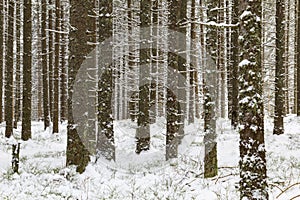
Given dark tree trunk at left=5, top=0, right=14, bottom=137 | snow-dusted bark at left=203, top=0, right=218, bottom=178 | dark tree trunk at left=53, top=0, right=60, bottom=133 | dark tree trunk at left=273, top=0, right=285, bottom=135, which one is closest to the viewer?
snow-dusted bark at left=203, top=0, right=218, bottom=178

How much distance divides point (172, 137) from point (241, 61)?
19.1 ft

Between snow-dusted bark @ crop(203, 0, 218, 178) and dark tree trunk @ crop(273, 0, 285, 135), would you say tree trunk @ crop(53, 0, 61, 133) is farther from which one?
snow-dusted bark @ crop(203, 0, 218, 178)

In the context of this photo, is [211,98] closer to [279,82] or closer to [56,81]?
[279,82]

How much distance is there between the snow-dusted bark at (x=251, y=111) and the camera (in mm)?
5852

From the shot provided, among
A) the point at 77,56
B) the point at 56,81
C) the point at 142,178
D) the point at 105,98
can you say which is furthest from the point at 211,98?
the point at 56,81

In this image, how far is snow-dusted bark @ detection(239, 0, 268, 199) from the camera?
5852mm

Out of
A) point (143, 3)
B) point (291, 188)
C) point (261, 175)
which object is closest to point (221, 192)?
point (291, 188)

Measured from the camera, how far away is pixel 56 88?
21781 mm

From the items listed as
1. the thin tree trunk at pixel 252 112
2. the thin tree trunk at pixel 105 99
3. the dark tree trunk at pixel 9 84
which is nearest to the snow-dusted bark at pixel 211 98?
the thin tree trunk at pixel 252 112

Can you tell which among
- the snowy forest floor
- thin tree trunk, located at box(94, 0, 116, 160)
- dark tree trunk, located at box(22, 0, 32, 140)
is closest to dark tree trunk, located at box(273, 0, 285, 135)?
the snowy forest floor

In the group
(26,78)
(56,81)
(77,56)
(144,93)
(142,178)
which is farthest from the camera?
(56,81)

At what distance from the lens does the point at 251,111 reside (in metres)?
5.89

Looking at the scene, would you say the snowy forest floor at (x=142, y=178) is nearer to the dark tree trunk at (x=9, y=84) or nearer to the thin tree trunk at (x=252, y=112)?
the thin tree trunk at (x=252, y=112)

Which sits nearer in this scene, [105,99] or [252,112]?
[252,112]
